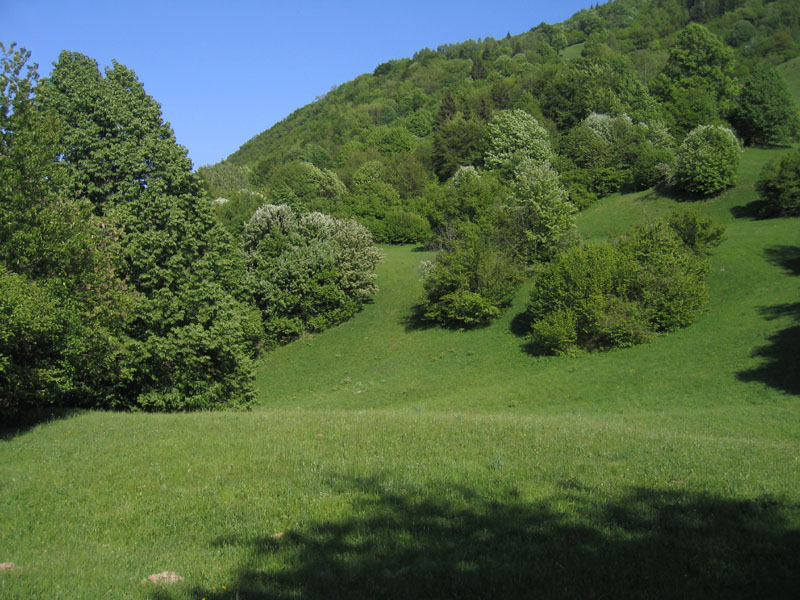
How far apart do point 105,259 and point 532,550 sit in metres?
18.9

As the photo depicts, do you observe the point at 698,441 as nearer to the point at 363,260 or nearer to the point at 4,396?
the point at 4,396

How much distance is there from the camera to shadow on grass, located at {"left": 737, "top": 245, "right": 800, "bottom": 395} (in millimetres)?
29106

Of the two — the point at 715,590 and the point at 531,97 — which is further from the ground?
the point at 531,97

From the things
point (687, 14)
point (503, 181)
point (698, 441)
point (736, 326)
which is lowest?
point (736, 326)

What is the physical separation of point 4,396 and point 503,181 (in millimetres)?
68202

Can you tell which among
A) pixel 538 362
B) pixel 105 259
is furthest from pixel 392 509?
pixel 538 362

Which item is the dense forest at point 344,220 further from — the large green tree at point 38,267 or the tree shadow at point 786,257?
the tree shadow at point 786,257

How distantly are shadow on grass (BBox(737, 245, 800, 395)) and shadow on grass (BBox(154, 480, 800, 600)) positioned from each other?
2567 centimetres

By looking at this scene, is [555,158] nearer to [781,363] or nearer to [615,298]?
[615,298]

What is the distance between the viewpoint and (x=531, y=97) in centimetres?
9825

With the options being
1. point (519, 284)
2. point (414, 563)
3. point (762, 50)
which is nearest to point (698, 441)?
point (414, 563)

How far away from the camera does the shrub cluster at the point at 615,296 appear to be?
38938 millimetres

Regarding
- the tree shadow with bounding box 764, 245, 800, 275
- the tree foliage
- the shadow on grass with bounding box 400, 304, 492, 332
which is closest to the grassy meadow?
the shadow on grass with bounding box 400, 304, 492, 332

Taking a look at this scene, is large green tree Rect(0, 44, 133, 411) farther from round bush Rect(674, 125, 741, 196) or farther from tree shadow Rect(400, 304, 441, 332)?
round bush Rect(674, 125, 741, 196)
